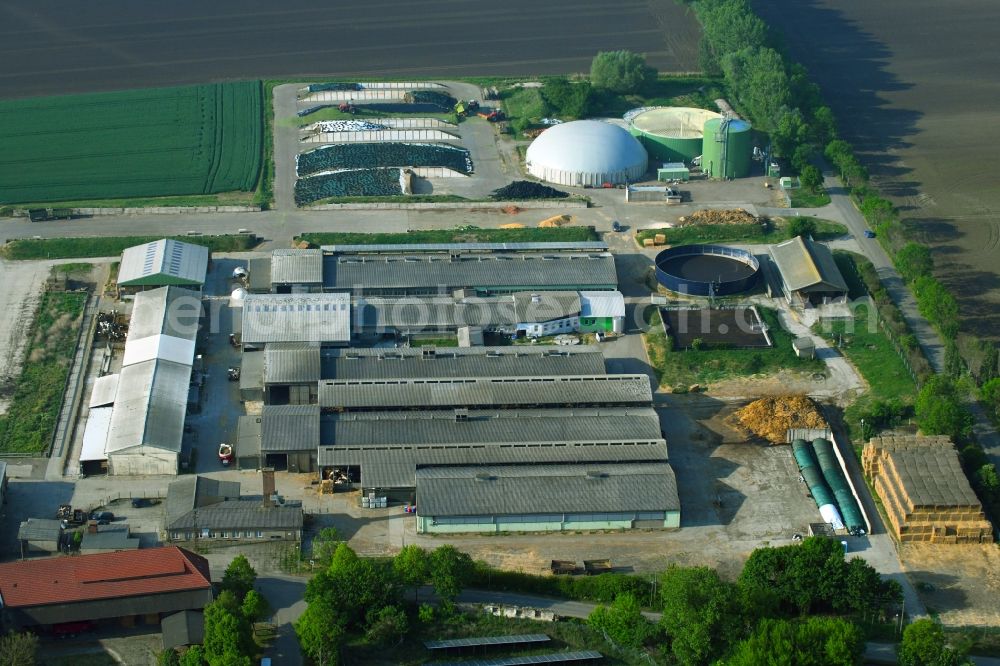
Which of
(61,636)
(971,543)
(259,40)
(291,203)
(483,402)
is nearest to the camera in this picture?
(61,636)

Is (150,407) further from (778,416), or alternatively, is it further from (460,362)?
(778,416)

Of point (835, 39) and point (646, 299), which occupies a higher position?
point (835, 39)

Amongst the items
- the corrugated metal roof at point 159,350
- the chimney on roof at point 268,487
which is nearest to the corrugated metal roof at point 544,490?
the chimney on roof at point 268,487

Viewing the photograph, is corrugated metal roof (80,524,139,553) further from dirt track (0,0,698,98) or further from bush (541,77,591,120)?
dirt track (0,0,698,98)


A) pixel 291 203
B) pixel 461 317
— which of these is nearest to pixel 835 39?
pixel 291 203

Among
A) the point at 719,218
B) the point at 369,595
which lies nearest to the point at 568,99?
the point at 719,218

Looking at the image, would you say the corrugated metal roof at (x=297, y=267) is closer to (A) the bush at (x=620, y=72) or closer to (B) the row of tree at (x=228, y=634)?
(B) the row of tree at (x=228, y=634)

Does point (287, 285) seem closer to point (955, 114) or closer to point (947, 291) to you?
point (947, 291)

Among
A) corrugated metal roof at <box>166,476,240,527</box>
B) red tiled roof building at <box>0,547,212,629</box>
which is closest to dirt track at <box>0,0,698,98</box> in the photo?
corrugated metal roof at <box>166,476,240,527</box>
